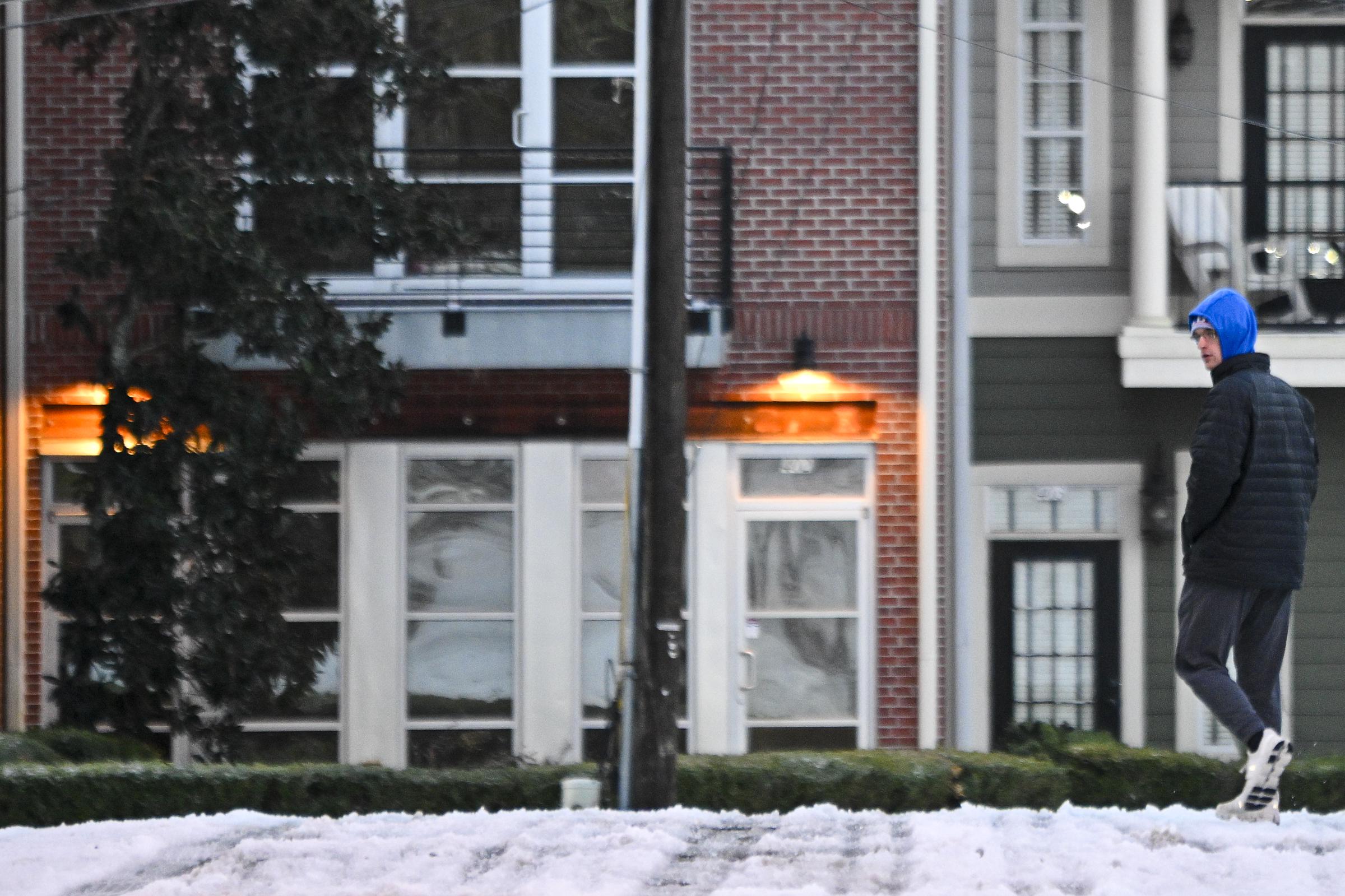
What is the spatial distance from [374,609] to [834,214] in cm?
439

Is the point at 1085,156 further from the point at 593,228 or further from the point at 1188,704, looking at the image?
the point at 1188,704

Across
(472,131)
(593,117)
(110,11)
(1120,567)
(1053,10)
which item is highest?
(1053,10)

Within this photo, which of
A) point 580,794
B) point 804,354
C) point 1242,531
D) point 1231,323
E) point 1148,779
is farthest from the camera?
point 804,354

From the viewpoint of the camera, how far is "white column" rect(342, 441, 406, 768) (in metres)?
12.8

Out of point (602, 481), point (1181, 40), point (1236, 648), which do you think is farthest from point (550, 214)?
point (1236, 648)

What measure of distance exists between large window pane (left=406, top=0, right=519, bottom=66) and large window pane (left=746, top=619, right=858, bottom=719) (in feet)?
15.1

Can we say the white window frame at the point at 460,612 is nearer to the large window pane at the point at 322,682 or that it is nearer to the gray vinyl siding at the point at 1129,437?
the large window pane at the point at 322,682

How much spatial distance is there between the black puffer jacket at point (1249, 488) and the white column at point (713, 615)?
6794mm

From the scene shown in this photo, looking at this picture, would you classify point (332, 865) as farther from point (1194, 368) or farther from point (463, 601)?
point (1194, 368)

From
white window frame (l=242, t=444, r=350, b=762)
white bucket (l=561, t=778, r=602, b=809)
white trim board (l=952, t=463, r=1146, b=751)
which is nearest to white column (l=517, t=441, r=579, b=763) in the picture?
white window frame (l=242, t=444, r=350, b=762)

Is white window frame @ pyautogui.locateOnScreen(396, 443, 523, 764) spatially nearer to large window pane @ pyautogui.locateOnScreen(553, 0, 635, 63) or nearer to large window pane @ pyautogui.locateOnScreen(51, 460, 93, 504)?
large window pane @ pyautogui.locateOnScreen(51, 460, 93, 504)

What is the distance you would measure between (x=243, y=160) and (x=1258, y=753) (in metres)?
8.83

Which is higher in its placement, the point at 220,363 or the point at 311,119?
the point at 311,119

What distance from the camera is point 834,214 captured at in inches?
501
